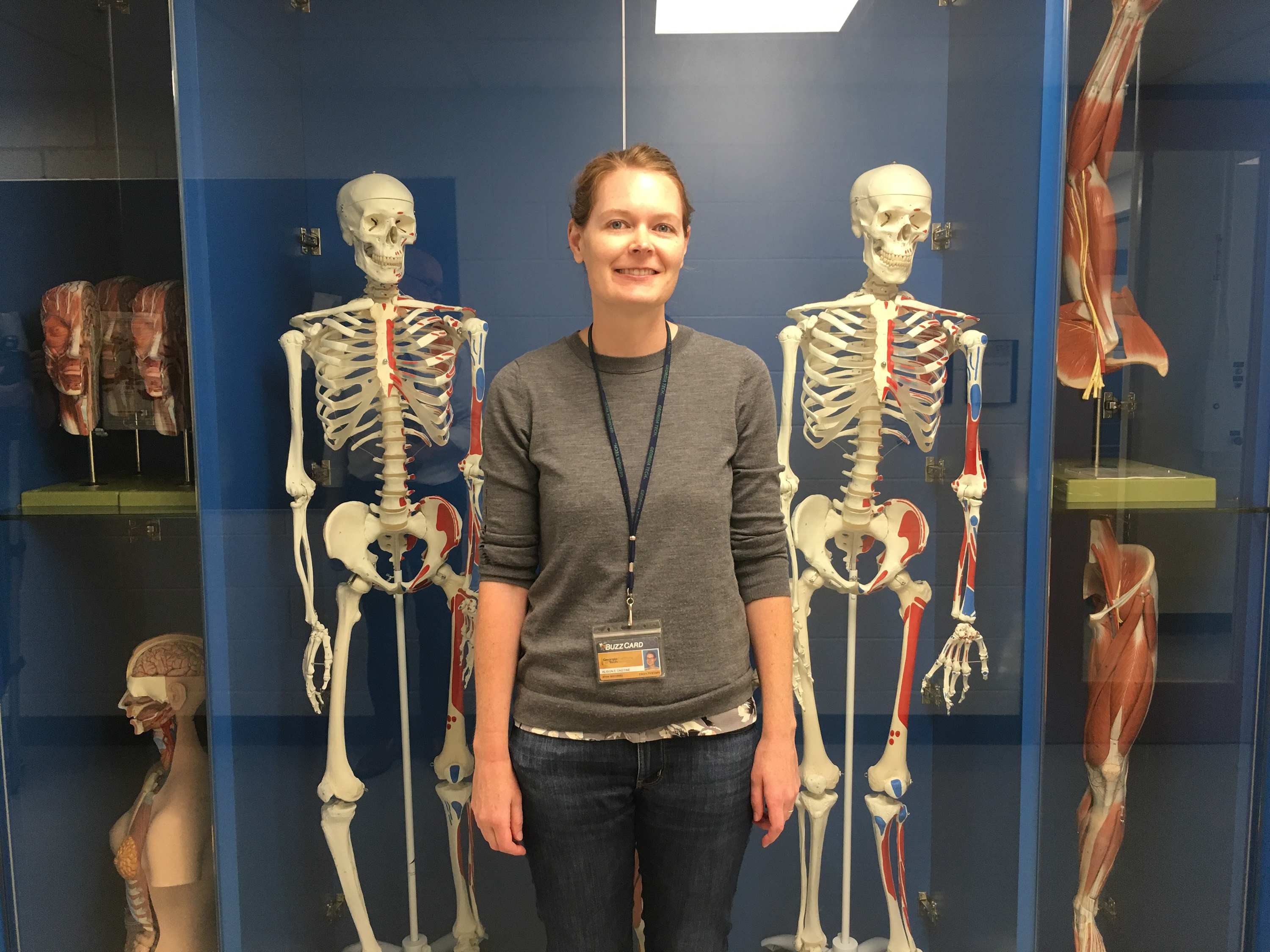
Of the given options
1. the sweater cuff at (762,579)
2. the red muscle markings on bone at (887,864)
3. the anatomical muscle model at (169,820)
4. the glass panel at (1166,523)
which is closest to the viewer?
the sweater cuff at (762,579)

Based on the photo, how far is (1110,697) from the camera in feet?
7.36

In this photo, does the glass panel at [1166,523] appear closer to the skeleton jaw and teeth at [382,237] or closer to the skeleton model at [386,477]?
the skeleton model at [386,477]

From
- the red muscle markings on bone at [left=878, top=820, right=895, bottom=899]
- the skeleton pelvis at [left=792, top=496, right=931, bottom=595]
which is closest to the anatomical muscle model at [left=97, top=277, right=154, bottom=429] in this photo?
the skeleton pelvis at [left=792, top=496, right=931, bottom=595]

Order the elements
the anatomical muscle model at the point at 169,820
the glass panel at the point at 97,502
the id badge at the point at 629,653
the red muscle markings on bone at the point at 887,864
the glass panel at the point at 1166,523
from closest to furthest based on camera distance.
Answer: the id badge at the point at 629,653, the glass panel at the point at 1166,523, the glass panel at the point at 97,502, the anatomical muscle model at the point at 169,820, the red muscle markings on bone at the point at 887,864

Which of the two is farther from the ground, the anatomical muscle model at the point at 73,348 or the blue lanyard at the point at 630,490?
the anatomical muscle model at the point at 73,348

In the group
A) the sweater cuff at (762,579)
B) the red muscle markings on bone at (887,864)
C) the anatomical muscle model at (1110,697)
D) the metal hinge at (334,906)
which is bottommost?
→ the metal hinge at (334,906)

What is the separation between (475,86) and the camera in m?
2.33

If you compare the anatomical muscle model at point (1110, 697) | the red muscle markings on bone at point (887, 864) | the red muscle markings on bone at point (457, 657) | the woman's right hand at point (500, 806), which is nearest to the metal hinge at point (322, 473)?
the red muscle markings on bone at point (457, 657)

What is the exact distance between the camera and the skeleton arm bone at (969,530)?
7.23ft

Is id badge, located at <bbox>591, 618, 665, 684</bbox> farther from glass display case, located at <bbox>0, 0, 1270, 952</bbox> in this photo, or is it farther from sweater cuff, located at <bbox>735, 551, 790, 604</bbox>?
glass display case, located at <bbox>0, 0, 1270, 952</bbox>

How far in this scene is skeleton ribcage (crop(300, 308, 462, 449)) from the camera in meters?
2.22

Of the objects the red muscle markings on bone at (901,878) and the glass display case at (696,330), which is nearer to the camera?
the glass display case at (696,330)

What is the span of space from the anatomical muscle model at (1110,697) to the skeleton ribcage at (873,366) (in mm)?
509

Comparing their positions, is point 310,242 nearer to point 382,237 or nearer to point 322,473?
point 382,237
